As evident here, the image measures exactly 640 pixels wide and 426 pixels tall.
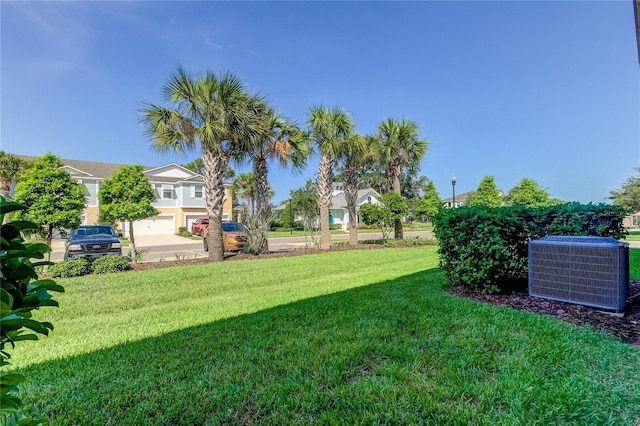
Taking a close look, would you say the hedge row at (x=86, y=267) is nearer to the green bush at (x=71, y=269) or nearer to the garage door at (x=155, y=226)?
the green bush at (x=71, y=269)

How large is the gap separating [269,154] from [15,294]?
12171 millimetres

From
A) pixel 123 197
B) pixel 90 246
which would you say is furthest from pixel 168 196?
pixel 90 246

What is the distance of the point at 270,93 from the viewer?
11586mm

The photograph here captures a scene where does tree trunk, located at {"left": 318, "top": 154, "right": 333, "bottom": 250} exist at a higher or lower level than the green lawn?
higher

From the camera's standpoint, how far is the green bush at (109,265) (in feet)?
27.2

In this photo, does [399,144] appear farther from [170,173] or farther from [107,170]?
[107,170]

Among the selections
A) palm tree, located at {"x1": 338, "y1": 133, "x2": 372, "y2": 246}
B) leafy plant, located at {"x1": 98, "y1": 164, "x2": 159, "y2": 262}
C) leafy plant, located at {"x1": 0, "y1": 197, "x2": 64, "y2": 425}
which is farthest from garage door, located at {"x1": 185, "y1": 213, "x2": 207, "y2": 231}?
leafy plant, located at {"x1": 0, "y1": 197, "x2": 64, "y2": 425}

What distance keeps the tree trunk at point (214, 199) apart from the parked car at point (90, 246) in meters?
2.90

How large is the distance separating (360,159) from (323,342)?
13.0 metres

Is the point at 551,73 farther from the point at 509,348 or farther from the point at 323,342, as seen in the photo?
the point at 323,342

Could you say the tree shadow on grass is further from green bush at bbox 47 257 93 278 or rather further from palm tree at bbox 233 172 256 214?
palm tree at bbox 233 172 256 214

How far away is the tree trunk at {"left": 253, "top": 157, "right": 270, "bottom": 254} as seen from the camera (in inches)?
494

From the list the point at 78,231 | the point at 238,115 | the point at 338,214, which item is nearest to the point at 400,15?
the point at 238,115

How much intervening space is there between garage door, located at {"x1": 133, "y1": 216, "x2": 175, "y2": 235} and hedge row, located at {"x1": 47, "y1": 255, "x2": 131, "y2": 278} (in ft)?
72.2
